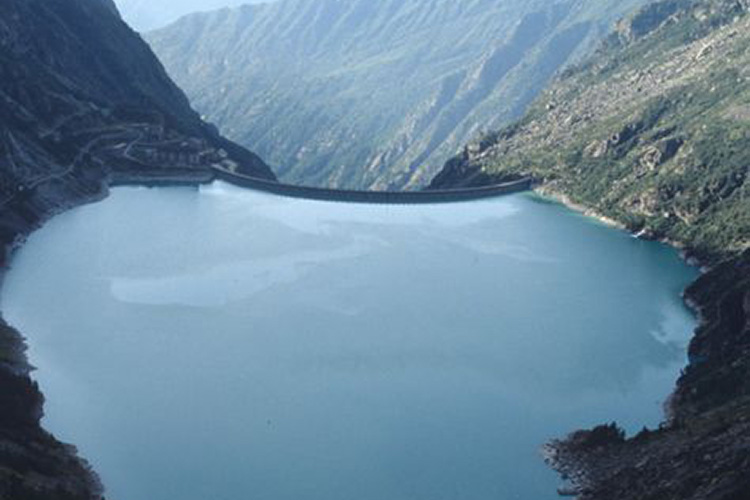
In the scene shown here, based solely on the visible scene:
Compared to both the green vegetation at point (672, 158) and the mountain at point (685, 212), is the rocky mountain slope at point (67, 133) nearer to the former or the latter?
the mountain at point (685, 212)

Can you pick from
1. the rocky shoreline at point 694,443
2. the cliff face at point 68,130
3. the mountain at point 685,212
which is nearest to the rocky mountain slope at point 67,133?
the cliff face at point 68,130

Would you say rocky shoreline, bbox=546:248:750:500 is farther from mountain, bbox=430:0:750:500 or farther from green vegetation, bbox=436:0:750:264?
green vegetation, bbox=436:0:750:264

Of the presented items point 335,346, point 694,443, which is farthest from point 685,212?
point 694,443

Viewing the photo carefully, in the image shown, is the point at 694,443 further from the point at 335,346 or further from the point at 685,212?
the point at 685,212

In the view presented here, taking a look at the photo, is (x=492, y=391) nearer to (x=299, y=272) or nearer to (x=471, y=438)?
(x=471, y=438)

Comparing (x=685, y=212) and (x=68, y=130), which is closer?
(x=685, y=212)

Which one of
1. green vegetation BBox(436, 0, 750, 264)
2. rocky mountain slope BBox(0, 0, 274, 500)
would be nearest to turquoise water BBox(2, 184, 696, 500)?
rocky mountain slope BBox(0, 0, 274, 500)
